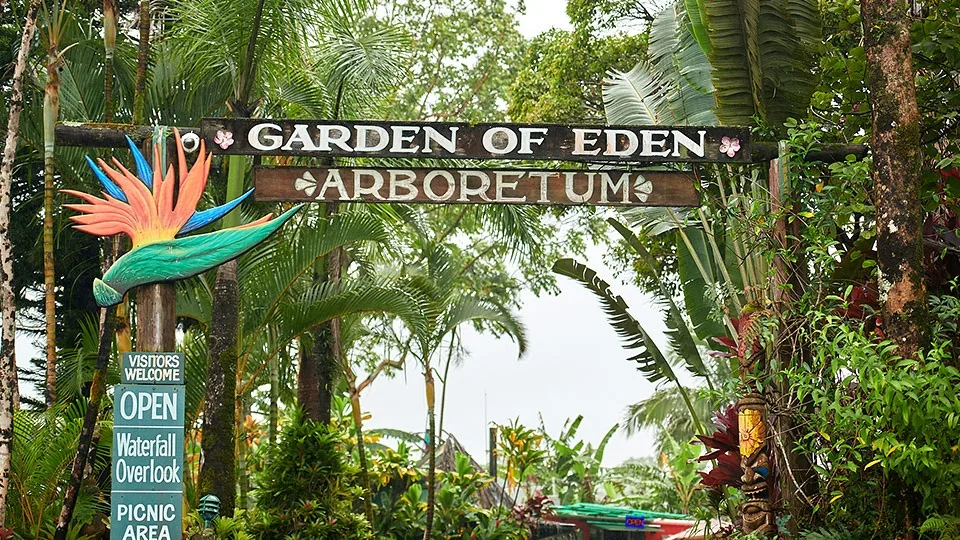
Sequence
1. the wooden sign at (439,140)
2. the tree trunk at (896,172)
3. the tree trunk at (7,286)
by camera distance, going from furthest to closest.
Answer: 1. the tree trunk at (7,286)
2. the wooden sign at (439,140)
3. the tree trunk at (896,172)

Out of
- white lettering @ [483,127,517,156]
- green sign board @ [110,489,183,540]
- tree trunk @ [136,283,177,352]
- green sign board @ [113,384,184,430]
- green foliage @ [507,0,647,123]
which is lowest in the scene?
green sign board @ [110,489,183,540]

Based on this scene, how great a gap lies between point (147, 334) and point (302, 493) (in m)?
4.58

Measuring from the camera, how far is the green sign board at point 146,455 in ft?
21.9

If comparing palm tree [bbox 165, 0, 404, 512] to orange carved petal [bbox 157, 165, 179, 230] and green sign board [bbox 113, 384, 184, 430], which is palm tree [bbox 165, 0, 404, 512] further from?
green sign board [bbox 113, 384, 184, 430]

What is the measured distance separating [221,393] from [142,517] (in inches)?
125

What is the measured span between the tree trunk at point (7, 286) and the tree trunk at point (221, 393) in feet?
5.23

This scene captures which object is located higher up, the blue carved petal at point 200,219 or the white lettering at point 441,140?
the white lettering at point 441,140

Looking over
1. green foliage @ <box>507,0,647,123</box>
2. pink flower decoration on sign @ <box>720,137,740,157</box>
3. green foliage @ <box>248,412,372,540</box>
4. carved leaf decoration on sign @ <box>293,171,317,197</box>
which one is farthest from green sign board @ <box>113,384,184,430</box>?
green foliage @ <box>507,0,647,123</box>

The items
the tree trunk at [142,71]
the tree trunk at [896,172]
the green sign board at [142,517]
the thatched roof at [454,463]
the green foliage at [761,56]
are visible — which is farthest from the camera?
the thatched roof at [454,463]

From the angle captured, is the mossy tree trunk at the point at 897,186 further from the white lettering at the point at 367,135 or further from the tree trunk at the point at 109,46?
the tree trunk at the point at 109,46

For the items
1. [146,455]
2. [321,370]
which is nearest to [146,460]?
[146,455]

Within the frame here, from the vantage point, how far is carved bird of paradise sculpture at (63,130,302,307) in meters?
6.90

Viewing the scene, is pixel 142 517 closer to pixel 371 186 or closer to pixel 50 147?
pixel 371 186

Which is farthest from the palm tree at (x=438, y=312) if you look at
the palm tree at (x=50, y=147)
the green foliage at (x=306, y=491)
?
the palm tree at (x=50, y=147)
